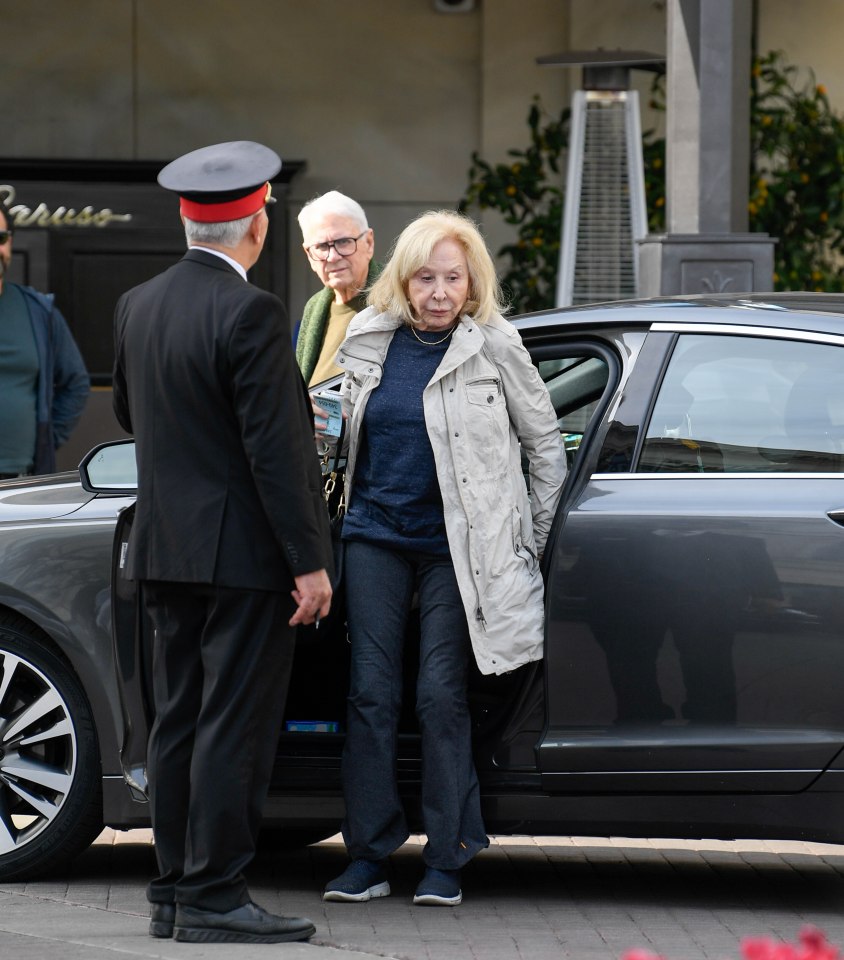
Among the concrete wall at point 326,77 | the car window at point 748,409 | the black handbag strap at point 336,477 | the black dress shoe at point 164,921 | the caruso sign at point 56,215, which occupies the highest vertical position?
the concrete wall at point 326,77

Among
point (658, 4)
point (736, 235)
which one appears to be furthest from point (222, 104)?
point (736, 235)

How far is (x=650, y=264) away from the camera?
25.8ft

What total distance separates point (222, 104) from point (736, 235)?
433 centimetres

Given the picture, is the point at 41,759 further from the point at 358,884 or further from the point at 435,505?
the point at 435,505

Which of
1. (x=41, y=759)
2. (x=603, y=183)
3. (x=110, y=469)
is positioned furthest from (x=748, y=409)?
(x=603, y=183)

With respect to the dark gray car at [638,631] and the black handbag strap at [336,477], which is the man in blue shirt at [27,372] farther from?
the black handbag strap at [336,477]

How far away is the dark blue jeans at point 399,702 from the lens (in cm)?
445

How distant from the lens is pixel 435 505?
4512mm

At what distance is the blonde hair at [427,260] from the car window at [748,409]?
1.64 feet

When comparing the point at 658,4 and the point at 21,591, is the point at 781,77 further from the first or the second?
the point at 21,591

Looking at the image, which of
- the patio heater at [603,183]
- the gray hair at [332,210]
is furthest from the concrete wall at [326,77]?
the gray hair at [332,210]

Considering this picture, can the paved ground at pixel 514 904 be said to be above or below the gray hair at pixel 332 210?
below

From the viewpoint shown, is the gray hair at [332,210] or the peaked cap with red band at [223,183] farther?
the gray hair at [332,210]

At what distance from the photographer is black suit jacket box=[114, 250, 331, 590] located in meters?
4.01
